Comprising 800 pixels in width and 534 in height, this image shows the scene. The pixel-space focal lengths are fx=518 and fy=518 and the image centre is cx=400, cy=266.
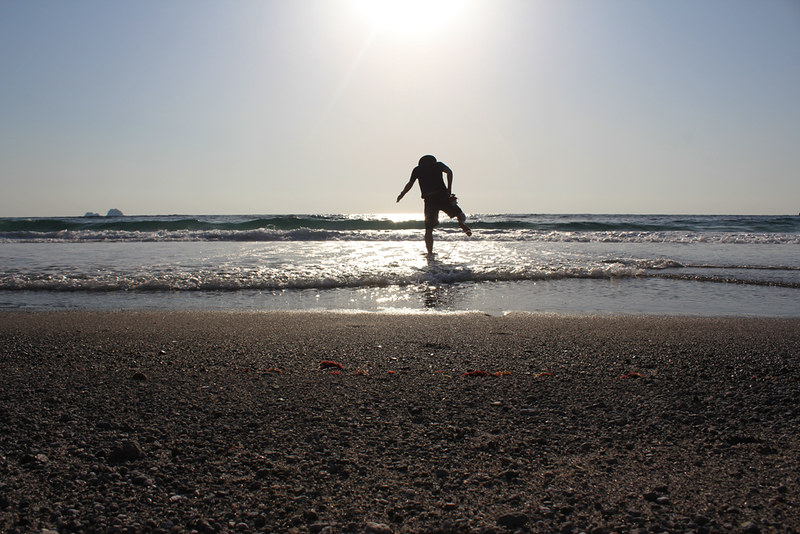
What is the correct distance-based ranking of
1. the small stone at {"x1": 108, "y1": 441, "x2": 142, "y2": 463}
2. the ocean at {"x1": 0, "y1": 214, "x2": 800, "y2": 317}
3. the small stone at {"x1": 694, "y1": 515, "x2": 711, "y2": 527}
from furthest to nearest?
the ocean at {"x1": 0, "y1": 214, "x2": 800, "y2": 317} → the small stone at {"x1": 108, "y1": 441, "x2": 142, "y2": 463} → the small stone at {"x1": 694, "y1": 515, "x2": 711, "y2": 527}

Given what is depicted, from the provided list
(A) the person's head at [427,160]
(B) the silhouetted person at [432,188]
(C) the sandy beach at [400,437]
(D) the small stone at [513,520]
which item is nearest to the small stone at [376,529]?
(C) the sandy beach at [400,437]

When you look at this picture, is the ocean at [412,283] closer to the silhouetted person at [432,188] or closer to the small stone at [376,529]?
the silhouetted person at [432,188]

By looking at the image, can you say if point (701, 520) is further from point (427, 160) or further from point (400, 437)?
point (427, 160)

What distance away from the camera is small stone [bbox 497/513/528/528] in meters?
1.09

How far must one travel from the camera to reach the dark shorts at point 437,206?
30.2 feet

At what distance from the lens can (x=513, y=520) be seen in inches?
43.2

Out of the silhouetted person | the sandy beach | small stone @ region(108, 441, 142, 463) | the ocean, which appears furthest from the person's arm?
small stone @ region(108, 441, 142, 463)

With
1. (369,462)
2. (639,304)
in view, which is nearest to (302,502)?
(369,462)

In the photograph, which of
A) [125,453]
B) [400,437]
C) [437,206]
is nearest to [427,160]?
[437,206]

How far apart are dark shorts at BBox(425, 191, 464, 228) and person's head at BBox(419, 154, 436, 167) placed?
0.56 metres

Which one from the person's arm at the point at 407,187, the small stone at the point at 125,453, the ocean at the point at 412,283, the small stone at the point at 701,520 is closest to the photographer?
the small stone at the point at 701,520

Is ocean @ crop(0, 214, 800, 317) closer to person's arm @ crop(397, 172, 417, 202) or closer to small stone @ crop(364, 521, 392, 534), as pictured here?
person's arm @ crop(397, 172, 417, 202)

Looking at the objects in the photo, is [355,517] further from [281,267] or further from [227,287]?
[281,267]

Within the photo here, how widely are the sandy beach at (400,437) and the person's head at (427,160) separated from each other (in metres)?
6.62
